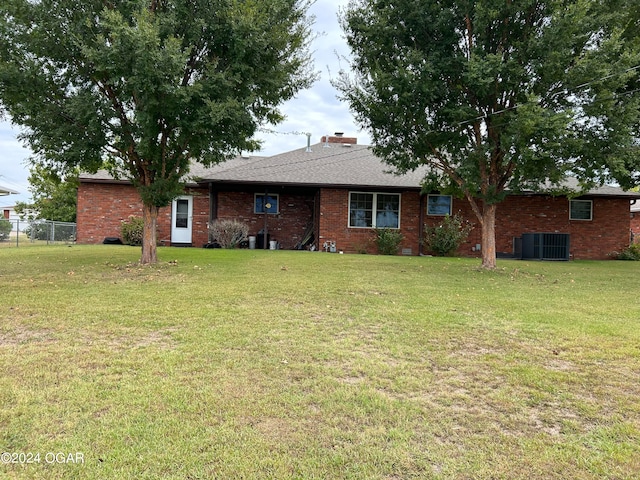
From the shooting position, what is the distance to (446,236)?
16.1 m

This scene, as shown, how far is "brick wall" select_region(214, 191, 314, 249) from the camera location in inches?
690

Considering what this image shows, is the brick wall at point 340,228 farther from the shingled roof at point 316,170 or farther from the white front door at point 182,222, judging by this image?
the white front door at point 182,222

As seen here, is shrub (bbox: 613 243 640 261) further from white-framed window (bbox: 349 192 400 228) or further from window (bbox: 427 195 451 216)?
white-framed window (bbox: 349 192 400 228)

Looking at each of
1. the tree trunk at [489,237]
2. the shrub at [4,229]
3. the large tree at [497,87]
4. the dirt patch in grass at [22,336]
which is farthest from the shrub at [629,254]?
the shrub at [4,229]

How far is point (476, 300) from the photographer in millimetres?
6488

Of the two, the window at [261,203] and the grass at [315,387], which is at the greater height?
the window at [261,203]

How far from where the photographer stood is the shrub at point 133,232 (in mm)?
16391

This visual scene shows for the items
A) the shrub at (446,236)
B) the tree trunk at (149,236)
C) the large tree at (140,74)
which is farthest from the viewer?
the shrub at (446,236)

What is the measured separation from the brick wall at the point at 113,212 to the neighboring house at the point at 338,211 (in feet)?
0.13

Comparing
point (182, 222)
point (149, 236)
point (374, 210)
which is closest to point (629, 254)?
point (374, 210)

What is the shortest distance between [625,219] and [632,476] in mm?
19208

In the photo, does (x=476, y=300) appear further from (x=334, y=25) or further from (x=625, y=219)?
(x=625, y=219)

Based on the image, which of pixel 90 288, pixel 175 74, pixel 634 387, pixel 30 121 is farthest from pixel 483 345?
pixel 30 121

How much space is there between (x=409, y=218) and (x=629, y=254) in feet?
30.4
